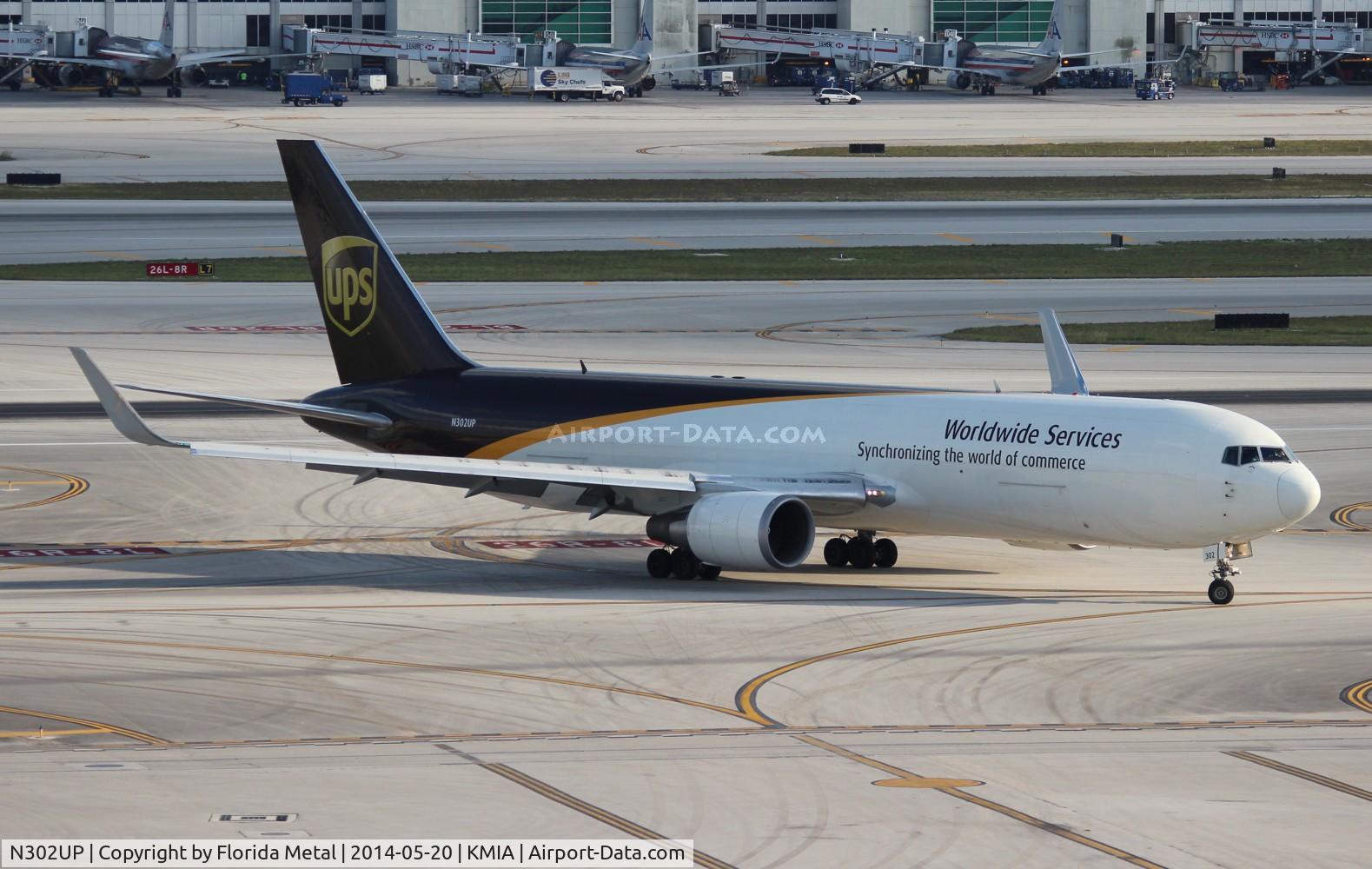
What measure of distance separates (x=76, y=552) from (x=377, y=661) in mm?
12529

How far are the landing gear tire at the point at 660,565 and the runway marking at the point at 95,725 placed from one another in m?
14.1

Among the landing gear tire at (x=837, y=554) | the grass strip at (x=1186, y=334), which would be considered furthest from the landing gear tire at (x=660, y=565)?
the grass strip at (x=1186, y=334)

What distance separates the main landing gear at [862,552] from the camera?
3947 centimetres

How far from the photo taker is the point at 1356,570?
37844mm

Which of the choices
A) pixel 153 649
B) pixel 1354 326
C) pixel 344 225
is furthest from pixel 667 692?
pixel 1354 326

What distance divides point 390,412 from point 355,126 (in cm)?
13802

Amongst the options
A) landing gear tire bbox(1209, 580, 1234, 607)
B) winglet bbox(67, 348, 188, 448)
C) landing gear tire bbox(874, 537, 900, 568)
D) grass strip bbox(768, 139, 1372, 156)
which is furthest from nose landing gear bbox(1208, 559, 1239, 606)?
grass strip bbox(768, 139, 1372, 156)

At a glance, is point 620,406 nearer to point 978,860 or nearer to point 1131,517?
point 1131,517

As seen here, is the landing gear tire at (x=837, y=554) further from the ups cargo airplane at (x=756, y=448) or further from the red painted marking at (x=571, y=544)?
the red painted marking at (x=571, y=544)

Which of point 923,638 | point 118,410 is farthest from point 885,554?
point 118,410

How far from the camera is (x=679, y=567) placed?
37750 mm

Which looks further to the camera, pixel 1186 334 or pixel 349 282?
pixel 1186 334

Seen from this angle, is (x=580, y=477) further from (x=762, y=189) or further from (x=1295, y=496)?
(x=762, y=189)

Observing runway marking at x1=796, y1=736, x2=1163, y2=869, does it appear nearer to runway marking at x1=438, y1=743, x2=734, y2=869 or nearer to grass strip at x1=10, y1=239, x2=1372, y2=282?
runway marking at x1=438, y1=743, x2=734, y2=869
